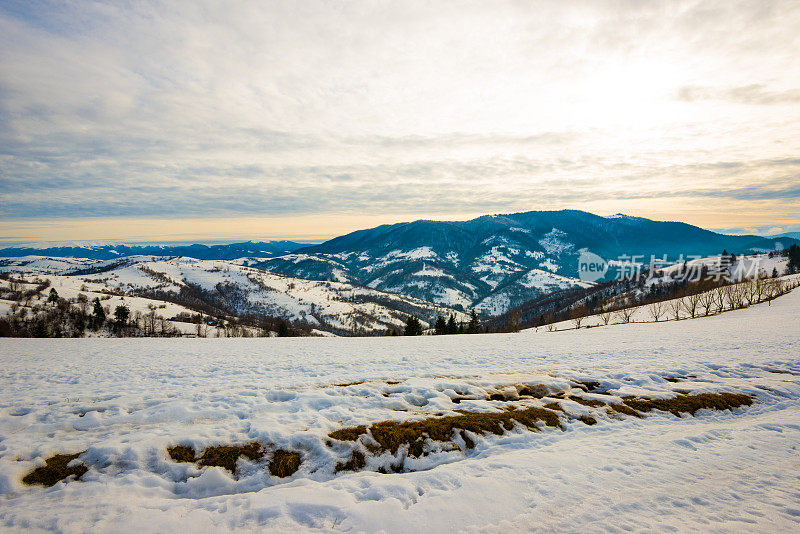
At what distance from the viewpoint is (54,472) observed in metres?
7.22

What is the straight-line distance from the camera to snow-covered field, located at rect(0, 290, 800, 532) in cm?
630

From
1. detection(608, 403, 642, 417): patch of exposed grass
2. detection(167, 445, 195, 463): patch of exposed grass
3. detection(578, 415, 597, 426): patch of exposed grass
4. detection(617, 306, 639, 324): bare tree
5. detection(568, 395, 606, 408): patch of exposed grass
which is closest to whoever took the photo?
detection(167, 445, 195, 463): patch of exposed grass

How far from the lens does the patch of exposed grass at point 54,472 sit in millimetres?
6961

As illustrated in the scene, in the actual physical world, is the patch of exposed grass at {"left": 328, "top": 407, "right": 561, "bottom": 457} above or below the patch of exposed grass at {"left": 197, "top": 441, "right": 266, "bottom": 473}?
below

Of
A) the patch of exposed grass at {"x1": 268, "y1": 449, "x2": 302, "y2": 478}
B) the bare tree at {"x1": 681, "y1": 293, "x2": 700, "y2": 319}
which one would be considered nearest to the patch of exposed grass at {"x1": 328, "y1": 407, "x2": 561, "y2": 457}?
the patch of exposed grass at {"x1": 268, "y1": 449, "x2": 302, "y2": 478}

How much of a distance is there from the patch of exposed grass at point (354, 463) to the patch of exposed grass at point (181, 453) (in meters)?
3.74

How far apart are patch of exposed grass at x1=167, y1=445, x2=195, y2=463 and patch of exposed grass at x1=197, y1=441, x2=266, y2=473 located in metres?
0.25

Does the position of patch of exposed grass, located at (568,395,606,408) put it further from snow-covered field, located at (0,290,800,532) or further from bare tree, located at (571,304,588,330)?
bare tree, located at (571,304,588,330)

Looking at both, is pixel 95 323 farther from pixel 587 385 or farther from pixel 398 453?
pixel 587 385

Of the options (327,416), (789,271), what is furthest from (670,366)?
(789,271)

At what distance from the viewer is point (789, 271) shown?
16150 cm

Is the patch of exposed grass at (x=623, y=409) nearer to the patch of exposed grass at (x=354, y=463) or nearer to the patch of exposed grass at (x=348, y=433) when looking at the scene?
the patch of exposed grass at (x=348, y=433)

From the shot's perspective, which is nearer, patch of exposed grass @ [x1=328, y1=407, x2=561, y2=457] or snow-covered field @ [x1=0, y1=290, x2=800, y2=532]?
snow-covered field @ [x1=0, y1=290, x2=800, y2=532]

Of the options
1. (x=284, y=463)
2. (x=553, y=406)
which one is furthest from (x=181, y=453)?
(x=553, y=406)
